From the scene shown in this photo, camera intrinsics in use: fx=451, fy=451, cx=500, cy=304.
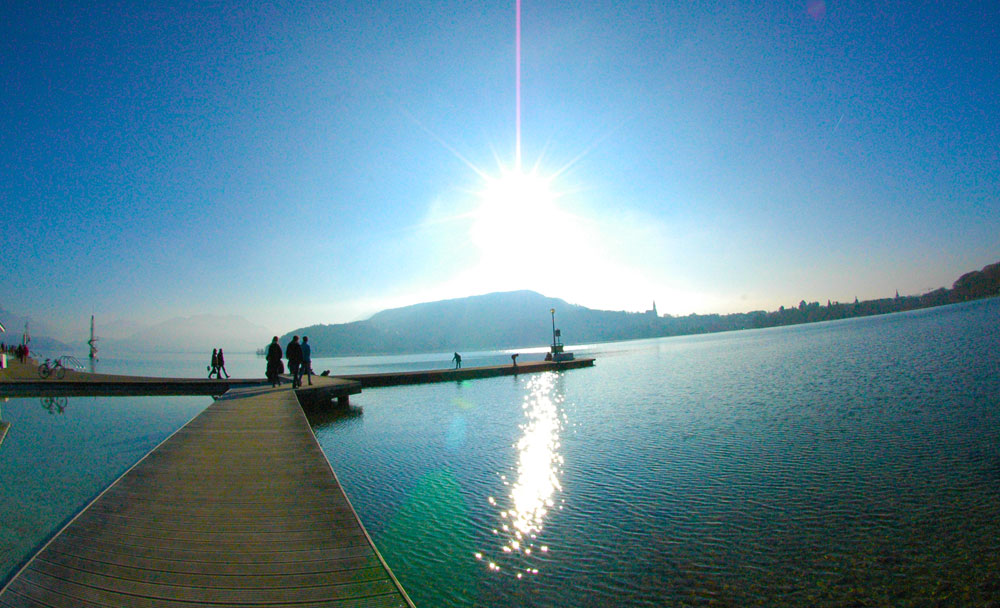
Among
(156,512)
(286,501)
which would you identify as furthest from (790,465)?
(156,512)

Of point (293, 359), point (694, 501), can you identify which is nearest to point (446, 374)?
point (293, 359)

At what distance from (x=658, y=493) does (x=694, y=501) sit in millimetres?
697

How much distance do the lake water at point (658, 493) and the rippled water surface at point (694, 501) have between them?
35mm

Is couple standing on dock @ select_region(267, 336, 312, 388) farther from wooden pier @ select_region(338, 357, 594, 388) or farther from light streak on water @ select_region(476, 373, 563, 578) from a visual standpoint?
light streak on water @ select_region(476, 373, 563, 578)

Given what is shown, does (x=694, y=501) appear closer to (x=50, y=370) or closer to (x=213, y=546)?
(x=213, y=546)

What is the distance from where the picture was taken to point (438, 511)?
837 cm

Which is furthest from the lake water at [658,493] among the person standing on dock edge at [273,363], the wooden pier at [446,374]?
the wooden pier at [446,374]

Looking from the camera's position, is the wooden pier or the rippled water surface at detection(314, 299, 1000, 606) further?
the wooden pier

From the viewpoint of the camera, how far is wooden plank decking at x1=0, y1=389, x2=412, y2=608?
403 cm

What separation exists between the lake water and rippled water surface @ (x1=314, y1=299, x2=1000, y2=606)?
0.12 ft

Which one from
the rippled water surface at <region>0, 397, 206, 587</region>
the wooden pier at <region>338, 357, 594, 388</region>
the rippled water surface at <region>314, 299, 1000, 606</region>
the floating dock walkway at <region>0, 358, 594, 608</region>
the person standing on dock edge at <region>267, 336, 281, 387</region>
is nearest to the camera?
the floating dock walkway at <region>0, 358, 594, 608</region>

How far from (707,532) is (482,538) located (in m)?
3.52

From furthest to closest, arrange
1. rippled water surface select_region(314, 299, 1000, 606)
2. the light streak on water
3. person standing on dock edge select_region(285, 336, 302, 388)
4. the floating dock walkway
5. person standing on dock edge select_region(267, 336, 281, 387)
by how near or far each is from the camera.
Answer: person standing on dock edge select_region(267, 336, 281, 387)
person standing on dock edge select_region(285, 336, 302, 388)
the light streak on water
rippled water surface select_region(314, 299, 1000, 606)
the floating dock walkway

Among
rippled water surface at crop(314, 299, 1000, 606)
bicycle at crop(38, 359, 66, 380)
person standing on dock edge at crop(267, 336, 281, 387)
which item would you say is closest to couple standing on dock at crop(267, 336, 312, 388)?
person standing on dock edge at crop(267, 336, 281, 387)
